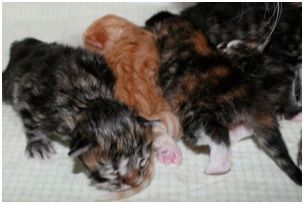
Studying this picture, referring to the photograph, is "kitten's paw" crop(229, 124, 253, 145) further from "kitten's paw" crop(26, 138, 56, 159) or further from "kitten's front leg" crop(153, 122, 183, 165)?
"kitten's paw" crop(26, 138, 56, 159)

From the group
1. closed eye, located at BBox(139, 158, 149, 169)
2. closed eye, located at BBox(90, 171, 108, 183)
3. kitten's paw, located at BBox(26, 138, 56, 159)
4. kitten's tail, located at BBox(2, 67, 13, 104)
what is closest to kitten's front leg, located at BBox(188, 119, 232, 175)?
closed eye, located at BBox(139, 158, 149, 169)

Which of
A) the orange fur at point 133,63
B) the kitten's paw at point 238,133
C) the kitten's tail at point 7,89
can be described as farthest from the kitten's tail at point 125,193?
the kitten's tail at point 7,89

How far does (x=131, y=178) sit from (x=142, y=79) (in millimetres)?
438

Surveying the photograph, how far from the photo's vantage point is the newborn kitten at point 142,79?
1.72 m

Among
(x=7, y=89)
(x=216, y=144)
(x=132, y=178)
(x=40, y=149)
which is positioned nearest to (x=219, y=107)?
(x=216, y=144)

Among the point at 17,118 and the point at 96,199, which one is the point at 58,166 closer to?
the point at 96,199

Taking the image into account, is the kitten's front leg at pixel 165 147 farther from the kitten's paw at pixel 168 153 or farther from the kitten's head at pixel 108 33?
the kitten's head at pixel 108 33

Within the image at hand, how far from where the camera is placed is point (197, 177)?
1.66m

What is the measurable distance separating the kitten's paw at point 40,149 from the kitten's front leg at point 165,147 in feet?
1.36

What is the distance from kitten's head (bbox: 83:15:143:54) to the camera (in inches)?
80.0

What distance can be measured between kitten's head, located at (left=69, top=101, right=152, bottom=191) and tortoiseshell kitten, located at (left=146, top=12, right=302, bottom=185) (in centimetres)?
21

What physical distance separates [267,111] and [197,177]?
1.13 ft

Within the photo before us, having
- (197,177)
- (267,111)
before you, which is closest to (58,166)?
(197,177)

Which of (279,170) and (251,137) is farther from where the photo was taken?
(251,137)
